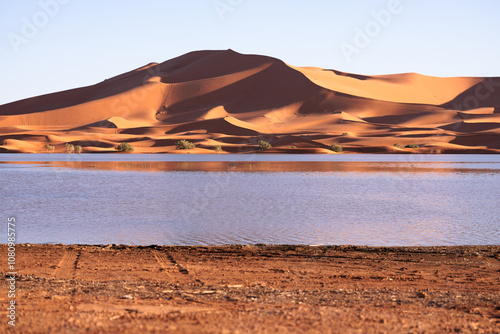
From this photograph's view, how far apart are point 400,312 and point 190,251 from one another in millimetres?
5195

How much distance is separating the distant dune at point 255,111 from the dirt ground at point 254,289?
222 ft

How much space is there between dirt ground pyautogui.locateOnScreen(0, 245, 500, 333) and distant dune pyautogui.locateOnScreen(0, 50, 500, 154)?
6755cm

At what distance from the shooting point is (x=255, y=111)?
13162cm

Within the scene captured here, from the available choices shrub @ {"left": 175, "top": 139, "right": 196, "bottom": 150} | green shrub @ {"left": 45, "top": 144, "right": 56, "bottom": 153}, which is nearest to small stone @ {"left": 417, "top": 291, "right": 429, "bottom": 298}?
shrub @ {"left": 175, "top": 139, "right": 196, "bottom": 150}

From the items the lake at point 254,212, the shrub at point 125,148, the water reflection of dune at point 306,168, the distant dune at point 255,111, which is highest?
the distant dune at point 255,111

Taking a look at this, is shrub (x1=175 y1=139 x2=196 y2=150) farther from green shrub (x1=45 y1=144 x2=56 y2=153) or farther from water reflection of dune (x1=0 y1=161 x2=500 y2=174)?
water reflection of dune (x1=0 y1=161 x2=500 y2=174)

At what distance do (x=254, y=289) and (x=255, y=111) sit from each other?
410 ft

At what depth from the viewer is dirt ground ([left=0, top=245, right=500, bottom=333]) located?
5.64 m

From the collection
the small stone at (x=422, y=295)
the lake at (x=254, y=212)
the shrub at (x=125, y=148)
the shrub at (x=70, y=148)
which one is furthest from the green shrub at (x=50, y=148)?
the small stone at (x=422, y=295)

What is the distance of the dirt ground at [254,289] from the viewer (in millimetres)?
5641

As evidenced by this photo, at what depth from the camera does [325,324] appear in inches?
221

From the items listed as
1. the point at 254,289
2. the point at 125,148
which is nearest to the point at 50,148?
the point at 125,148

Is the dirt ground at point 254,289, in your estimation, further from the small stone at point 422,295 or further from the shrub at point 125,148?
the shrub at point 125,148

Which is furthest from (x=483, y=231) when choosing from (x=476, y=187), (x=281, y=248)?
(x=476, y=187)
